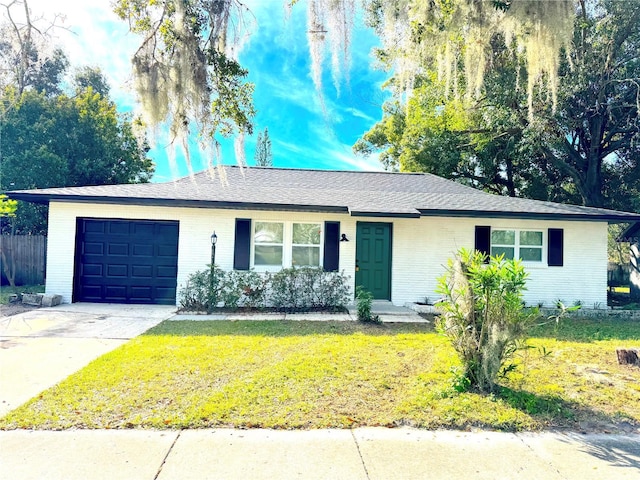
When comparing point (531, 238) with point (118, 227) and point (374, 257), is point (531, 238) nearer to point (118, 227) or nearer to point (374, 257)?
point (374, 257)

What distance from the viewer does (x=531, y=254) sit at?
1017 centimetres

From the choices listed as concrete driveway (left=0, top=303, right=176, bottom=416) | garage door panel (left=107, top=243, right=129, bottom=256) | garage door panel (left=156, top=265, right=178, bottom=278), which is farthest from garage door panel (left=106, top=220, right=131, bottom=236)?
concrete driveway (left=0, top=303, right=176, bottom=416)

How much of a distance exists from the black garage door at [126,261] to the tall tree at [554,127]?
7.33m

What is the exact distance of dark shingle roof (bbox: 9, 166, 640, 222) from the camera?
8.82 m

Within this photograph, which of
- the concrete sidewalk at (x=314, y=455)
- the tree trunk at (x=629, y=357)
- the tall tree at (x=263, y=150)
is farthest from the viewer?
the tall tree at (x=263, y=150)

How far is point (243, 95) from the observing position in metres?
5.48

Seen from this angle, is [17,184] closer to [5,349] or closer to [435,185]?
[5,349]

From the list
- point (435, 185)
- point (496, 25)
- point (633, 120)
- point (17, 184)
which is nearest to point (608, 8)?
point (633, 120)

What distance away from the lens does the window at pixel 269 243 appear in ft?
31.5

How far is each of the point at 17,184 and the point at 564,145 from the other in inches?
821

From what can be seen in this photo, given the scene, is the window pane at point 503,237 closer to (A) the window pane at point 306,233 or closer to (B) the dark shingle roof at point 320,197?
(B) the dark shingle roof at point 320,197

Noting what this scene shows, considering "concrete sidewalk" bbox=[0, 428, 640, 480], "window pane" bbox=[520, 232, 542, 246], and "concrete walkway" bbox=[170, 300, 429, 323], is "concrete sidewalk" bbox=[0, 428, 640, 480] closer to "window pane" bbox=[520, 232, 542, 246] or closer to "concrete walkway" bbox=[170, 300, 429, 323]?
"concrete walkway" bbox=[170, 300, 429, 323]

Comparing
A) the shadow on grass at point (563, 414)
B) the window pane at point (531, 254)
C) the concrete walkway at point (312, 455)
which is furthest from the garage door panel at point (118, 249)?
the window pane at point (531, 254)

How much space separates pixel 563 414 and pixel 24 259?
1434cm
